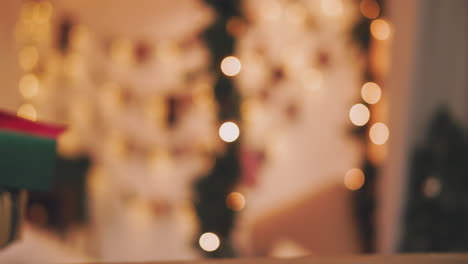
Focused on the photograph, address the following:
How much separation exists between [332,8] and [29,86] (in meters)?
1.53

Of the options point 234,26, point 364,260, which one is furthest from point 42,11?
point 364,260

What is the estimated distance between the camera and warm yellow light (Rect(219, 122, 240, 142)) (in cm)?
189

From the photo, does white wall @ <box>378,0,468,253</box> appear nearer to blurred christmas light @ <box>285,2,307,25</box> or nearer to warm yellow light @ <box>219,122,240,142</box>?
blurred christmas light @ <box>285,2,307,25</box>

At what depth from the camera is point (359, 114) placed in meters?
2.39

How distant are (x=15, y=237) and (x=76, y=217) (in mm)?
1633

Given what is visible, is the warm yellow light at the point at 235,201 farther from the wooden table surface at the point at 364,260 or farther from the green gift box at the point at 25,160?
the green gift box at the point at 25,160

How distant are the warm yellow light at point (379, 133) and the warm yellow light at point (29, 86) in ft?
5.40

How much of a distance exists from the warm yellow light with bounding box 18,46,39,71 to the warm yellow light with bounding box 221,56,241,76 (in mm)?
876

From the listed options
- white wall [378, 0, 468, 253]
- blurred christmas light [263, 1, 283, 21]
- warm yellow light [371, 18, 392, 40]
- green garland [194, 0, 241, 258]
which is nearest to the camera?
green garland [194, 0, 241, 258]

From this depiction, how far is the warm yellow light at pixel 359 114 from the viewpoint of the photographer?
2.38 meters

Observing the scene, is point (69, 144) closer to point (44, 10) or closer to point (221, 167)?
point (44, 10)

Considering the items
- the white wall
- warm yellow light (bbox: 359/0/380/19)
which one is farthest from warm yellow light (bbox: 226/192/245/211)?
warm yellow light (bbox: 359/0/380/19)

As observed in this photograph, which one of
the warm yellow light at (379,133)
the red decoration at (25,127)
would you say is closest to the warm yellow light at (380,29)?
the warm yellow light at (379,133)

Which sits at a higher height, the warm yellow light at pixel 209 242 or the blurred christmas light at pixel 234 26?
the blurred christmas light at pixel 234 26
